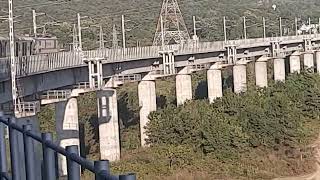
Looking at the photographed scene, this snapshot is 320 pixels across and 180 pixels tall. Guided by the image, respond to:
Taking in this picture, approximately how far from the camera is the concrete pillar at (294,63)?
6059 centimetres

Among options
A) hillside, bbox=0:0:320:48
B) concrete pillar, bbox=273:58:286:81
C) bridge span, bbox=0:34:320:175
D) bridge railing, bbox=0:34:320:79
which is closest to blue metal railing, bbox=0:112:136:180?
bridge span, bbox=0:34:320:175

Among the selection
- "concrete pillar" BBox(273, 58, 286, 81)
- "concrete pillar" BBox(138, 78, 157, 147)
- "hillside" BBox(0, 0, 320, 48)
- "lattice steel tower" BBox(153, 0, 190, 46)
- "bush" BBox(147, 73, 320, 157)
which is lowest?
"bush" BBox(147, 73, 320, 157)

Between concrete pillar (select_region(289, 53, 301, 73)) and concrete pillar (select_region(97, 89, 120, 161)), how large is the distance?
94.8ft

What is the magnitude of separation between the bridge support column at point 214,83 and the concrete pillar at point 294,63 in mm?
14276

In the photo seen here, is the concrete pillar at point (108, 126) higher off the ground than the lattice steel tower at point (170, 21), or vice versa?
→ the lattice steel tower at point (170, 21)

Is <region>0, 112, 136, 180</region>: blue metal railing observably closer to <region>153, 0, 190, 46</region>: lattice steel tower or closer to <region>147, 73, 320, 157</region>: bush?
<region>147, 73, 320, 157</region>: bush

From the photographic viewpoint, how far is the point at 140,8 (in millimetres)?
106125

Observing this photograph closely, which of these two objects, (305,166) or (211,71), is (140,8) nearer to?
(211,71)

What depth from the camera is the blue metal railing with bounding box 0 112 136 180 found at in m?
2.83

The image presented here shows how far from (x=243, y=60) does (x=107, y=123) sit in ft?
67.7

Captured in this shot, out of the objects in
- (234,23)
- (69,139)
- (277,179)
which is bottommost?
(277,179)

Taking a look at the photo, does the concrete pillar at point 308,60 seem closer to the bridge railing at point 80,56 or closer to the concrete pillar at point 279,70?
the concrete pillar at point 279,70

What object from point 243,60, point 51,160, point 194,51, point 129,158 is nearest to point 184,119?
point 129,158

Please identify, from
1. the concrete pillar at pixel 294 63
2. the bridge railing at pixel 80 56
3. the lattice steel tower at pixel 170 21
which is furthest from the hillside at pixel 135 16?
the bridge railing at pixel 80 56
